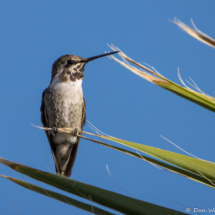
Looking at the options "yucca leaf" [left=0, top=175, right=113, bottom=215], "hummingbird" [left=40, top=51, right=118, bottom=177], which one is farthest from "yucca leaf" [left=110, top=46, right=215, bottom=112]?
"hummingbird" [left=40, top=51, right=118, bottom=177]

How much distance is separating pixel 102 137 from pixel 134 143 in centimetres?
21

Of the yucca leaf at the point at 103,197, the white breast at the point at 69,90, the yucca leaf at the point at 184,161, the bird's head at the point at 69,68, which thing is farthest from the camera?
the bird's head at the point at 69,68

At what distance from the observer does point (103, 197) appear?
1392 millimetres

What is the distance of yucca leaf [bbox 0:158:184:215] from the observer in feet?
4.38

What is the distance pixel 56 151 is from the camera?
4812 mm

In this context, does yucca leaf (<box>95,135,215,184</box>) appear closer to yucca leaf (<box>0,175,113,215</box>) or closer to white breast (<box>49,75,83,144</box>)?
yucca leaf (<box>0,175,113,215</box>)

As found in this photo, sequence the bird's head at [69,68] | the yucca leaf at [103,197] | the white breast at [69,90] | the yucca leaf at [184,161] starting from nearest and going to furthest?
the yucca leaf at [103,197]
the yucca leaf at [184,161]
the white breast at [69,90]
the bird's head at [69,68]

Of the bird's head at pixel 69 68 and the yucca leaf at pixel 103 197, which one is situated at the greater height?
the bird's head at pixel 69 68

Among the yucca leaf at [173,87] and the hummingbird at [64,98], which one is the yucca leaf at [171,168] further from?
the hummingbird at [64,98]

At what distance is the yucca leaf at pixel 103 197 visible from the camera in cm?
133

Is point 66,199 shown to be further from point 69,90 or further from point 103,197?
point 69,90

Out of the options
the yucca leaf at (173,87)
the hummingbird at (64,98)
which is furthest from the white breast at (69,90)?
the yucca leaf at (173,87)

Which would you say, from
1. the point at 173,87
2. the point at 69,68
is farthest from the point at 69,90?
the point at 173,87

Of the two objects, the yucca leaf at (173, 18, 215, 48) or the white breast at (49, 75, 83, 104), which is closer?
the yucca leaf at (173, 18, 215, 48)
